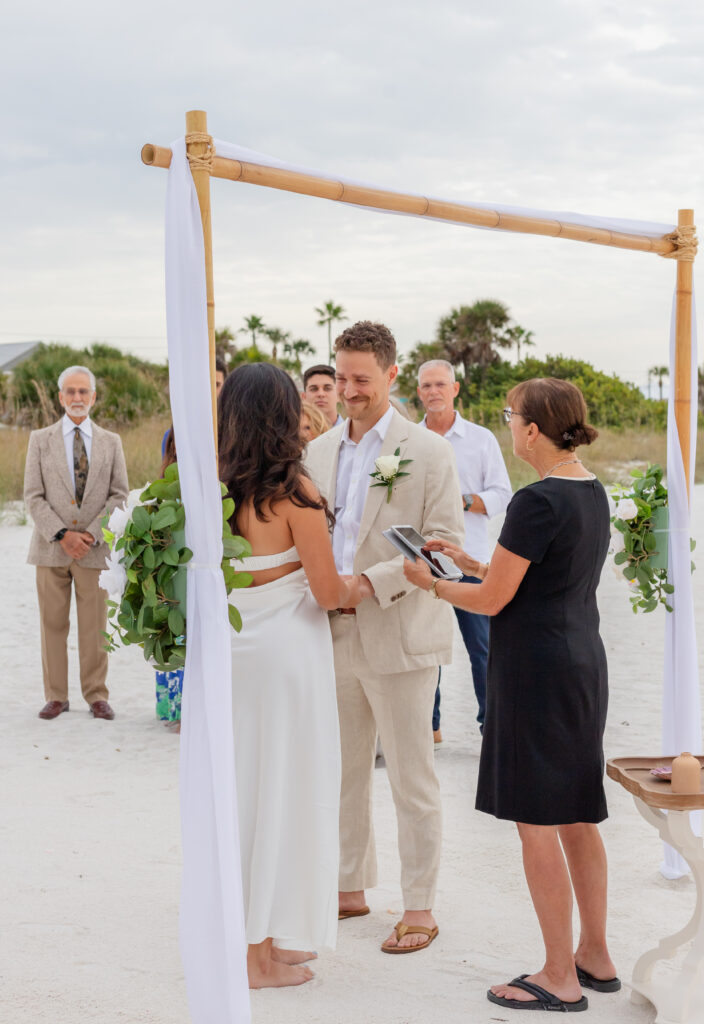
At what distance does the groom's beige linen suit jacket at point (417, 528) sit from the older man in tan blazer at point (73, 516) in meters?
3.53

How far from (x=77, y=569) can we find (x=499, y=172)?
166 inches

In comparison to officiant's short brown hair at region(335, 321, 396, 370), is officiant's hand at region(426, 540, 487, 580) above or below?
below

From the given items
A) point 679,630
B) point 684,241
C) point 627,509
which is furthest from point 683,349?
point 679,630

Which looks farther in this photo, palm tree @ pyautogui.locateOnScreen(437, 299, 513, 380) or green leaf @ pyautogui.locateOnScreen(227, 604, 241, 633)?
palm tree @ pyautogui.locateOnScreen(437, 299, 513, 380)

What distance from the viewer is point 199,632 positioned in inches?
126

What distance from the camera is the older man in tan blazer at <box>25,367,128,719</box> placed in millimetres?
7117

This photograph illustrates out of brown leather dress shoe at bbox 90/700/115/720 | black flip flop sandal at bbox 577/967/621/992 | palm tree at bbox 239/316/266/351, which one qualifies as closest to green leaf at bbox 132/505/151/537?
black flip flop sandal at bbox 577/967/621/992

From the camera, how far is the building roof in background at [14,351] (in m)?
54.3

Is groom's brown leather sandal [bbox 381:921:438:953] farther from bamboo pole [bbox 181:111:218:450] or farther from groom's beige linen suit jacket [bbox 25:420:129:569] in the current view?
groom's beige linen suit jacket [bbox 25:420:129:569]

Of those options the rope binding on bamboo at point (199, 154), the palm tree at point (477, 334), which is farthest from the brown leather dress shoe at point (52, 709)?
the palm tree at point (477, 334)

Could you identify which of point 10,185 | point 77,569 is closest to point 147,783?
point 77,569

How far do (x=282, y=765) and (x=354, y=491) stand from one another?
111 centimetres

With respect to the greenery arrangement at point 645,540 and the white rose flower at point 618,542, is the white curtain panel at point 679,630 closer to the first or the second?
the greenery arrangement at point 645,540

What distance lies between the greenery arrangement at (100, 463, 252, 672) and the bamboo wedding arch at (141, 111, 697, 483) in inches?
13.2
